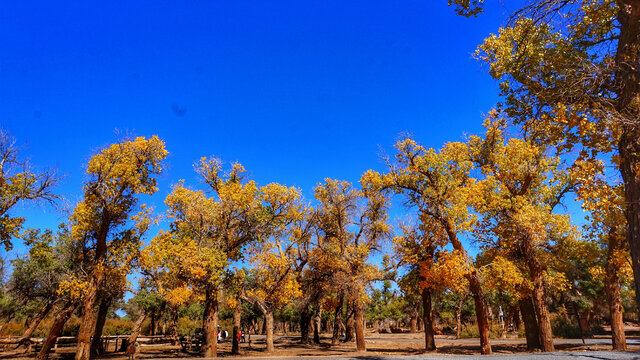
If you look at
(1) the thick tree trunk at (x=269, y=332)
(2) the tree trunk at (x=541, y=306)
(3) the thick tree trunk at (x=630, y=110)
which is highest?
(3) the thick tree trunk at (x=630, y=110)

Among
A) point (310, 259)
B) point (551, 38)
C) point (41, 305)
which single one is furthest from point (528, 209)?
point (41, 305)

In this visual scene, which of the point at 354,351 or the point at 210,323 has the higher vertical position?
the point at 210,323

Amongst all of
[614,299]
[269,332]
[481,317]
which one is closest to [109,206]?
[269,332]

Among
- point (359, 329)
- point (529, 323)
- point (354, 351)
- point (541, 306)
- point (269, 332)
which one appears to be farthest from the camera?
point (269, 332)

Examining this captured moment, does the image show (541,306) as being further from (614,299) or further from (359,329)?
(359,329)

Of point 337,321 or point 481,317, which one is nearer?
point 481,317

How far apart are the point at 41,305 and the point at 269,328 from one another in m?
22.3

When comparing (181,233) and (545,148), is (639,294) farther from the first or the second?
(181,233)

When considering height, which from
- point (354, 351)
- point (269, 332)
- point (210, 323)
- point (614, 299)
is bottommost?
point (354, 351)

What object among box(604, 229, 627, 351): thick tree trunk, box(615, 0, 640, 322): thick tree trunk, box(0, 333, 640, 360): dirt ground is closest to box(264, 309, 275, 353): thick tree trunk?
box(0, 333, 640, 360): dirt ground

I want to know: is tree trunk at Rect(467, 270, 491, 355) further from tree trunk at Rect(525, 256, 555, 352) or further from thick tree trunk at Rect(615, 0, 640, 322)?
thick tree trunk at Rect(615, 0, 640, 322)

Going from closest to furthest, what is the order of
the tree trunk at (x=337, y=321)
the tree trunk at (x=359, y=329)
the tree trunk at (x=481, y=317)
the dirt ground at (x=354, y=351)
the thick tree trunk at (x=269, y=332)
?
the tree trunk at (x=481, y=317) < the dirt ground at (x=354, y=351) < the tree trunk at (x=359, y=329) < the thick tree trunk at (x=269, y=332) < the tree trunk at (x=337, y=321)

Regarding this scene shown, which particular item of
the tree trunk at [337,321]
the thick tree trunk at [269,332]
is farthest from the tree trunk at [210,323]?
the tree trunk at [337,321]

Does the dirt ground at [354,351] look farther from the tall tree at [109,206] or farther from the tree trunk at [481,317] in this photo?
the tall tree at [109,206]
